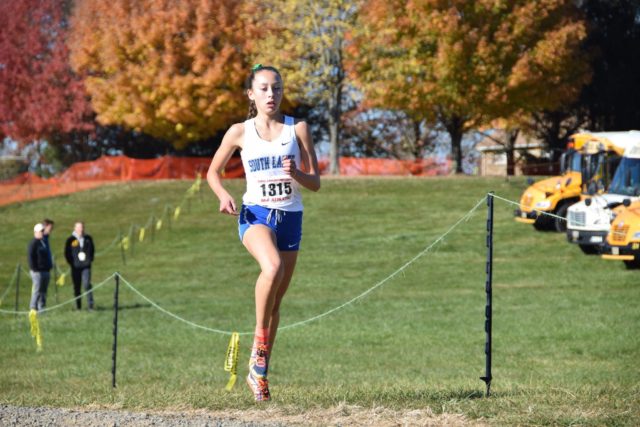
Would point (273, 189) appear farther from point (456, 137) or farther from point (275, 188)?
point (456, 137)

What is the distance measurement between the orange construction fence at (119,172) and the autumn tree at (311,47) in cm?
481

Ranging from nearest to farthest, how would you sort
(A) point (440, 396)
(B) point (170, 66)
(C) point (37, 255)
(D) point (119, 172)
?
(A) point (440, 396) < (C) point (37, 255) < (D) point (119, 172) < (B) point (170, 66)

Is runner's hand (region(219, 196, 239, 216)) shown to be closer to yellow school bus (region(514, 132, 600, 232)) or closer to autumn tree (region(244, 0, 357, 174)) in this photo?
yellow school bus (region(514, 132, 600, 232))

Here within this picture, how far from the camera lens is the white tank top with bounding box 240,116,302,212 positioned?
8.75 meters

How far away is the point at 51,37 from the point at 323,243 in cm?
4051

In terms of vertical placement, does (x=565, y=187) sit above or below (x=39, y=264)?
above

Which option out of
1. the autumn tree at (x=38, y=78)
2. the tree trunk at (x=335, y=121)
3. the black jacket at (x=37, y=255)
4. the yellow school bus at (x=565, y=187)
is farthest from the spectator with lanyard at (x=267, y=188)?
the autumn tree at (x=38, y=78)

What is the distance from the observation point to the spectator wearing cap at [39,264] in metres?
25.2

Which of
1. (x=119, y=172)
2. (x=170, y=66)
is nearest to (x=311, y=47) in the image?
(x=170, y=66)

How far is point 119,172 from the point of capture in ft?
192

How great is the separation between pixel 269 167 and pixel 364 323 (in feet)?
49.4

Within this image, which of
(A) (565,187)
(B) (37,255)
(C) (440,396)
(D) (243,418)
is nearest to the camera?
(D) (243,418)

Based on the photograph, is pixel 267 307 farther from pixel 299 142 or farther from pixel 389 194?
pixel 389 194

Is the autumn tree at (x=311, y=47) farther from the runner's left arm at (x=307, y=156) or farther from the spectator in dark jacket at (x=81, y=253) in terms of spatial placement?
the runner's left arm at (x=307, y=156)
